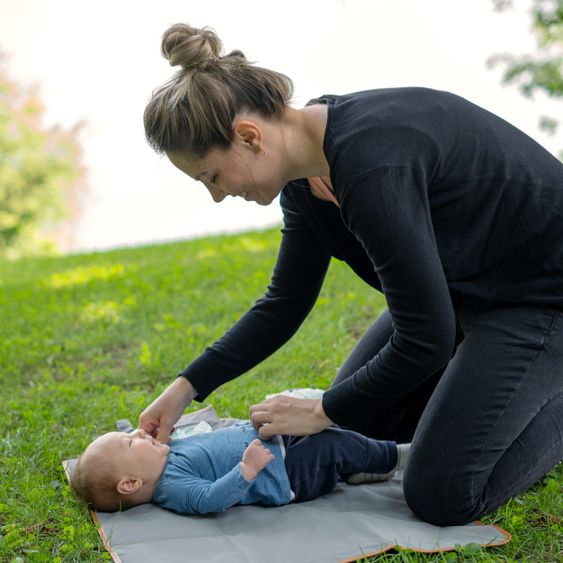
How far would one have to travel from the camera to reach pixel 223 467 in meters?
2.81

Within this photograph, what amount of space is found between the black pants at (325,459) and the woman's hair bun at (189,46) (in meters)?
1.36

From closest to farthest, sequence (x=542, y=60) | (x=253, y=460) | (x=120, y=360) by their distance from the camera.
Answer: (x=253, y=460), (x=120, y=360), (x=542, y=60)

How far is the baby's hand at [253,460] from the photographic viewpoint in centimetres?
258

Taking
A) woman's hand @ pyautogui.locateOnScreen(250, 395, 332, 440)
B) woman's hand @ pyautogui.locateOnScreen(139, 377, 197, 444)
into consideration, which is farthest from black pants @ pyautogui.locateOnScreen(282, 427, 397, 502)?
woman's hand @ pyautogui.locateOnScreen(139, 377, 197, 444)

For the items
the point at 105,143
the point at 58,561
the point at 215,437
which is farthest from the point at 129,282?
the point at 105,143

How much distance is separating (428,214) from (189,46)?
0.85 m

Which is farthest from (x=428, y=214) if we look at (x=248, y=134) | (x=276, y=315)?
(x=276, y=315)

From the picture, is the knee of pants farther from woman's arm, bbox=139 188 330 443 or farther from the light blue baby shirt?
woman's arm, bbox=139 188 330 443

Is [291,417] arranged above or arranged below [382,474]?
above

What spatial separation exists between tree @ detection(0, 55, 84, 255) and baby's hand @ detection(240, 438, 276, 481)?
20071 millimetres

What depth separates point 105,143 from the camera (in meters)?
28.8

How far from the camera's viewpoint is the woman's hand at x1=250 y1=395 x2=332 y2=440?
2.56 meters

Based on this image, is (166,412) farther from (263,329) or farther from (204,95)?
(204,95)

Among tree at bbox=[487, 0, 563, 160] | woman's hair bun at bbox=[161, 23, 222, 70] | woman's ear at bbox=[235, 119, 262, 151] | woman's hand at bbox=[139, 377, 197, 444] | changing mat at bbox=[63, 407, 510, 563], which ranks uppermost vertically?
tree at bbox=[487, 0, 563, 160]
